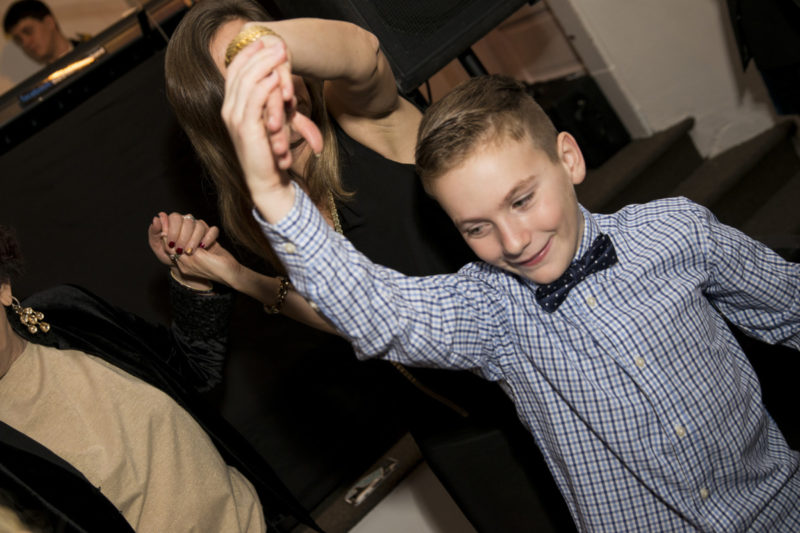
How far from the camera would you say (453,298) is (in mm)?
1032

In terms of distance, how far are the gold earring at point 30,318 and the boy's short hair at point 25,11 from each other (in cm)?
309

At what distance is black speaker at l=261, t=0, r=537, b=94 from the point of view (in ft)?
4.92

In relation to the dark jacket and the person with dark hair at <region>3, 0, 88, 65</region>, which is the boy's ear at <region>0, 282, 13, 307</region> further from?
the person with dark hair at <region>3, 0, 88, 65</region>

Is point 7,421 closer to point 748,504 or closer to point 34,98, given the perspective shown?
point 34,98

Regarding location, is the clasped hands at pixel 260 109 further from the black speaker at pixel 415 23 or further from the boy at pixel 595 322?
the black speaker at pixel 415 23

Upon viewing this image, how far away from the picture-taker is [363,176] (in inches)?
51.3

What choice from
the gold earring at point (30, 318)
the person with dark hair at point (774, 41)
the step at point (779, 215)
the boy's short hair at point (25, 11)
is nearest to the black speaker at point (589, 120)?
the step at point (779, 215)

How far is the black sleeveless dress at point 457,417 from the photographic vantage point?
1.31 meters

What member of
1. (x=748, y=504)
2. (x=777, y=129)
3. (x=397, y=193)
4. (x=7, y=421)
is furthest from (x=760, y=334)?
(x=777, y=129)

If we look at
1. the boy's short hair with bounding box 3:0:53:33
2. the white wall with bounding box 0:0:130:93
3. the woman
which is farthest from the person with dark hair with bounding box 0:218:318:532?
the white wall with bounding box 0:0:130:93

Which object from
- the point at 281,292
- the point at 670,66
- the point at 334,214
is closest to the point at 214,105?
the point at 334,214

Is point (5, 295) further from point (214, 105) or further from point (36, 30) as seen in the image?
point (36, 30)

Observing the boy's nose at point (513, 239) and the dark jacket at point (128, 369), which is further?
the dark jacket at point (128, 369)

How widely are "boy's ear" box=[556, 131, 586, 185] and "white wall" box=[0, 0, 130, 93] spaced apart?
4.31m
